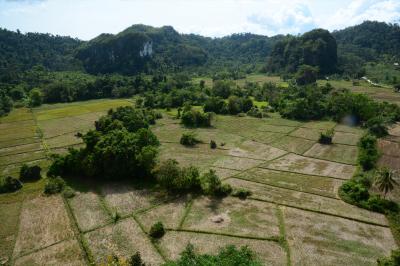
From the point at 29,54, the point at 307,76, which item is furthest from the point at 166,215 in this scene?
the point at 29,54

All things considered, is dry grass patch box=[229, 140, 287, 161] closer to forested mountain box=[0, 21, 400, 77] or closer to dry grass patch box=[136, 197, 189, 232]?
dry grass patch box=[136, 197, 189, 232]

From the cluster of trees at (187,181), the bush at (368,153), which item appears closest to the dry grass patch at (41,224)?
the cluster of trees at (187,181)

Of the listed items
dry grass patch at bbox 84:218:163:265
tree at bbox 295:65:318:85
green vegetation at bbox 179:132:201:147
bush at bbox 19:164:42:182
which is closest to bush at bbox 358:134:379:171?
green vegetation at bbox 179:132:201:147

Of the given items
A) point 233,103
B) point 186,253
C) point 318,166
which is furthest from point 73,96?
point 186,253

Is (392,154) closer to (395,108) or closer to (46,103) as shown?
(395,108)

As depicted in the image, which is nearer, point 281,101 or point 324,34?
point 281,101

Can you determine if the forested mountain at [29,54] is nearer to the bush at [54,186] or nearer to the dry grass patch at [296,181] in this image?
the bush at [54,186]
